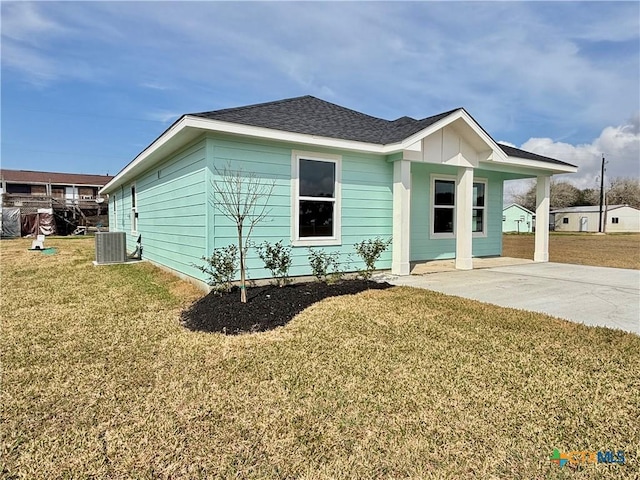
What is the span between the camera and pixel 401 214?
25.3 ft

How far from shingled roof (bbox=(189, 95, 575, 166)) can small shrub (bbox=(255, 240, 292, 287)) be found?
209 centimetres

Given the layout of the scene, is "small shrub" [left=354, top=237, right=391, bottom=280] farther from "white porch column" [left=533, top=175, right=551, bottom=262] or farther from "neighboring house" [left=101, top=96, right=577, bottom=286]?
"white porch column" [left=533, top=175, right=551, bottom=262]

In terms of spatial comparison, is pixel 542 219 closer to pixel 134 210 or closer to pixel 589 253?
pixel 589 253

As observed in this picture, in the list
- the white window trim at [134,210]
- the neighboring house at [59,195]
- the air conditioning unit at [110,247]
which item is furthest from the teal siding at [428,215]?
the neighboring house at [59,195]

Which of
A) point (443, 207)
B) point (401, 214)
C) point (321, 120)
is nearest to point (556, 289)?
point (401, 214)

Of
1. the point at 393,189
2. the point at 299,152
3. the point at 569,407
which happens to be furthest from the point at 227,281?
the point at 569,407

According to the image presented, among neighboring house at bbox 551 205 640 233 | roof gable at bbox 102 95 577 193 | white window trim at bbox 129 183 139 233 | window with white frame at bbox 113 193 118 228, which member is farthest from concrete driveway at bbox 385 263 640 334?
neighboring house at bbox 551 205 640 233

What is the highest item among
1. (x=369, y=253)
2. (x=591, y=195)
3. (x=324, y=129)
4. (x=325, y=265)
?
(x=591, y=195)

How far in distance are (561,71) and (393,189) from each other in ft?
26.5

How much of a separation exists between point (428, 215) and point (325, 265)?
13.8 ft

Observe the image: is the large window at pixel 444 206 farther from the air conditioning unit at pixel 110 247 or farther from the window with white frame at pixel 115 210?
the window with white frame at pixel 115 210

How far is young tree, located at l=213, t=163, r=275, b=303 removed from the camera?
20.4 feet

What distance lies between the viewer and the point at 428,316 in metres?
4.77

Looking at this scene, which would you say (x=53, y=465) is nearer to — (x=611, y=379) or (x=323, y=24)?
(x=611, y=379)
